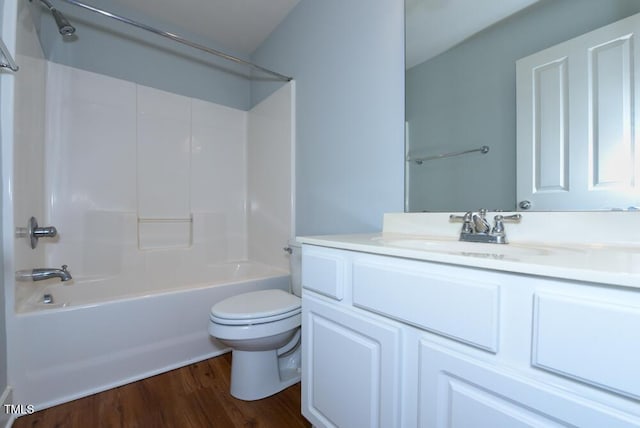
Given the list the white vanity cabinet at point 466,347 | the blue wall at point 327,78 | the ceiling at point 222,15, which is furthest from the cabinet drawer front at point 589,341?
the ceiling at point 222,15

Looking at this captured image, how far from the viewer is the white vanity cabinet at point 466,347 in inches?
17.3

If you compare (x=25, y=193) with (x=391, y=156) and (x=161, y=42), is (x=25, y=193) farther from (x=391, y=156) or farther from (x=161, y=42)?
(x=391, y=156)

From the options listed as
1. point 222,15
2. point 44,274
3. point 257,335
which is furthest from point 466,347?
point 222,15

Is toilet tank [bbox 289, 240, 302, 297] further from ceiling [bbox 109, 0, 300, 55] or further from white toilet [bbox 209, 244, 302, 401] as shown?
ceiling [bbox 109, 0, 300, 55]

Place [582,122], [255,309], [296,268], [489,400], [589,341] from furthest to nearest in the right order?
[296,268]
[255,309]
[582,122]
[489,400]
[589,341]

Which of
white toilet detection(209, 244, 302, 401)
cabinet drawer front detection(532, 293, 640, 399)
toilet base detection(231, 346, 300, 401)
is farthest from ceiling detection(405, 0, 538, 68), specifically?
toilet base detection(231, 346, 300, 401)

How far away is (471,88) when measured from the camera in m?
1.16

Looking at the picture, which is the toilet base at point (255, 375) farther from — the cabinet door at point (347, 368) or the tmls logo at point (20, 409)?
the tmls logo at point (20, 409)

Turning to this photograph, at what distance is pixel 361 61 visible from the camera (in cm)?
151

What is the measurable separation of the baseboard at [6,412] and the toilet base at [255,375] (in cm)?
88

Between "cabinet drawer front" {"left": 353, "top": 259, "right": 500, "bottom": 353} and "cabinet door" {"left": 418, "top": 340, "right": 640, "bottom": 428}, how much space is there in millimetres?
58

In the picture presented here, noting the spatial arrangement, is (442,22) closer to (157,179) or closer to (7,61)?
(7,61)

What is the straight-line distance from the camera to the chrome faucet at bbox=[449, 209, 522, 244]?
3.17ft

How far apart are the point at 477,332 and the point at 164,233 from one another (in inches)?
92.3
